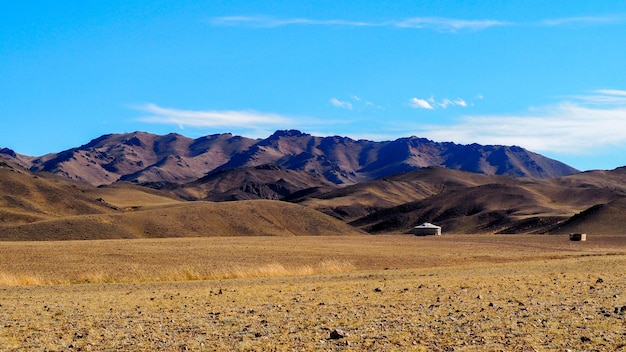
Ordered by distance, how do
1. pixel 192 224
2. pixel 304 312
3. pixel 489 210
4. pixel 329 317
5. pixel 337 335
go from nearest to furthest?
Result: pixel 337 335 < pixel 329 317 < pixel 304 312 < pixel 192 224 < pixel 489 210

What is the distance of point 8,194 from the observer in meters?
107

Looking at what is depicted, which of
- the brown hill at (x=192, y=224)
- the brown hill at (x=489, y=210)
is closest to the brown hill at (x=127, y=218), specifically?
the brown hill at (x=192, y=224)

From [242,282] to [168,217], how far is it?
72418 millimetres

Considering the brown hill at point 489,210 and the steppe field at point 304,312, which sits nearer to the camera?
the steppe field at point 304,312

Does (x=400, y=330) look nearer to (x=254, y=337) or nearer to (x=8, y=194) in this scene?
(x=254, y=337)

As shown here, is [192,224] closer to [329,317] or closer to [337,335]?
[329,317]

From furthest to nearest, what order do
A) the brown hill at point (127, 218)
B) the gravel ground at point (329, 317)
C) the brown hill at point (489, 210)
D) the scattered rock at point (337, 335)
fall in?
the brown hill at point (489, 210) → the brown hill at point (127, 218) → the scattered rock at point (337, 335) → the gravel ground at point (329, 317)

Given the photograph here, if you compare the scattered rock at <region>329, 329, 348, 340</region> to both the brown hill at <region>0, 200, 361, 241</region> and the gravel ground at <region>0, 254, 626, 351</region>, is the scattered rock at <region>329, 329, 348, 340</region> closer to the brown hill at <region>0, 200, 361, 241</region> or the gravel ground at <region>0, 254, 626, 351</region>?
the gravel ground at <region>0, 254, 626, 351</region>

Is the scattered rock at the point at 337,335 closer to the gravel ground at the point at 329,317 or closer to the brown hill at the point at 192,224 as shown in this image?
the gravel ground at the point at 329,317

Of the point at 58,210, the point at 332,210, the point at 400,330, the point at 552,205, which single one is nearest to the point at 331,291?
the point at 400,330

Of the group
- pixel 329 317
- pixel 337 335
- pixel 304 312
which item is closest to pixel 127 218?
pixel 304 312

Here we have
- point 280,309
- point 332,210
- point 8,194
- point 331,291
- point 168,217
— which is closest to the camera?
point 280,309

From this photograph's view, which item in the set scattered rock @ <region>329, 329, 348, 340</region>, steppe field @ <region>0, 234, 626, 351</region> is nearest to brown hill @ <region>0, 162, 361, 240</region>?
steppe field @ <region>0, 234, 626, 351</region>

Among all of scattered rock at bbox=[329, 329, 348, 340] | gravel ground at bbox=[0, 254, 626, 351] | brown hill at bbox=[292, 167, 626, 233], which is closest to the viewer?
gravel ground at bbox=[0, 254, 626, 351]
